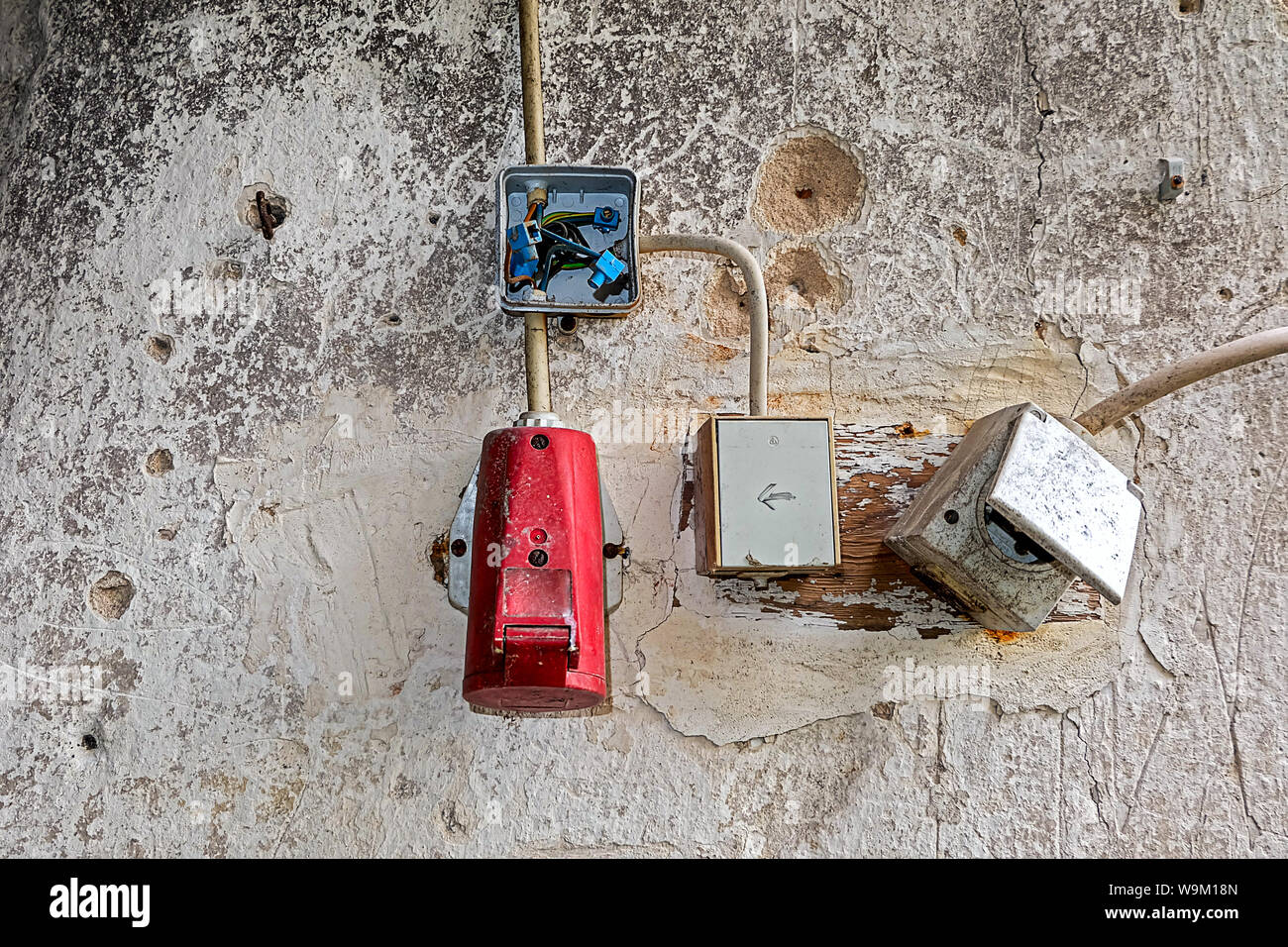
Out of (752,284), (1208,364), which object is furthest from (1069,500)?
(752,284)

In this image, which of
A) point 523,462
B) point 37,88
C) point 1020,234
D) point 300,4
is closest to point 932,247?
point 1020,234

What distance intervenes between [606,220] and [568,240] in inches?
2.4

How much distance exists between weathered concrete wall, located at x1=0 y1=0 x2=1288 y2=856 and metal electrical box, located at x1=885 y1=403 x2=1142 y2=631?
11 cm

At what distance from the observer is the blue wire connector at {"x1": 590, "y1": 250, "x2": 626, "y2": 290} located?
4.05 feet

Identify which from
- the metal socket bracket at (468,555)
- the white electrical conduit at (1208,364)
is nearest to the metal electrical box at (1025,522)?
the white electrical conduit at (1208,364)

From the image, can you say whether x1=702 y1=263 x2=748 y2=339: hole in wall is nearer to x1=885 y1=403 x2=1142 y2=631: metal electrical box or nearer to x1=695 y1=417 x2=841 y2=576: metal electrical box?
x1=695 y1=417 x2=841 y2=576: metal electrical box

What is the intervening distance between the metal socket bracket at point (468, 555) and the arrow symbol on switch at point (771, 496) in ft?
0.65

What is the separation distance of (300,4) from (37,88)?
41 cm

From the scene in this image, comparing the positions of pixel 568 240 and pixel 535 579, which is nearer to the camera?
pixel 535 579

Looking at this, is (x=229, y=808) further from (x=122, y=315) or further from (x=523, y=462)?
(x=122, y=315)

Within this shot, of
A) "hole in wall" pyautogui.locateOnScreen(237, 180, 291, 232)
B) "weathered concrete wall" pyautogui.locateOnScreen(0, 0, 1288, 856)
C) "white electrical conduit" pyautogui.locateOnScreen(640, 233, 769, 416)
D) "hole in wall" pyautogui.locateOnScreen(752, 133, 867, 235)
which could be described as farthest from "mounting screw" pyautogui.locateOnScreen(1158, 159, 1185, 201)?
"hole in wall" pyautogui.locateOnScreen(237, 180, 291, 232)

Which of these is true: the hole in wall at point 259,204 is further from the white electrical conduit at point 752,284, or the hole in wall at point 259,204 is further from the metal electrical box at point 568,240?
the white electrical conduit at point 752,284

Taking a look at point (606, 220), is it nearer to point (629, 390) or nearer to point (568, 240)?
point (568, 240)

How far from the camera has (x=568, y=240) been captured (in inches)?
49.2
